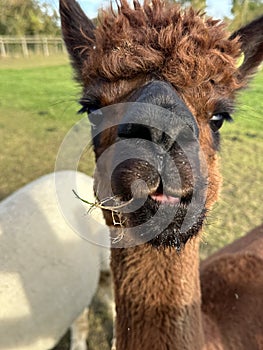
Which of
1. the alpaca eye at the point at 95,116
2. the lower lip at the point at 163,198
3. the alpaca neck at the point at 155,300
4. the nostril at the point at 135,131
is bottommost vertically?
the alpaca neck at the point at 155,300

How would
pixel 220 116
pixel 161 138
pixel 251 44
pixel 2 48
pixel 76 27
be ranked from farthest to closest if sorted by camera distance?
1. pixel 2 48
2. pixel 76 27
3. pixel 251 44
4. pixel 220 116
5. pixel 161 138

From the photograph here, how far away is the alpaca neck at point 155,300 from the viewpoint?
1.59 meters

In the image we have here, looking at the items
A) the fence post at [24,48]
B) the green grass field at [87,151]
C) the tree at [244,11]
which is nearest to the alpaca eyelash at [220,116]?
the green grass field at [87,151]

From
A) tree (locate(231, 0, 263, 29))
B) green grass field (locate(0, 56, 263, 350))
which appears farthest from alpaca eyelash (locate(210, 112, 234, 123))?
tree (locate(231, 0, 263, 29))

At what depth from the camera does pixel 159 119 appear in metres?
1.20

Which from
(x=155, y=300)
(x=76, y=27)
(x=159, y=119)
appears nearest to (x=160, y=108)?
(x=159, y=119)

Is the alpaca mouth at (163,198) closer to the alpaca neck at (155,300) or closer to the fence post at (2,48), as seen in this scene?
the alpaca neck at (155,300)

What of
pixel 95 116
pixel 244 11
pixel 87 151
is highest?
pixel 244 11

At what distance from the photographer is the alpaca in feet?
8.46

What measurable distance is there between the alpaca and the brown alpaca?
115 centimetres

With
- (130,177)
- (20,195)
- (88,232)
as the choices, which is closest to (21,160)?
(20,195)

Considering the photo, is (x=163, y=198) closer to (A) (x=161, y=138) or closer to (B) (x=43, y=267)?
(A) (x=161, y=138)

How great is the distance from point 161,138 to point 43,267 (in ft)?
6.50

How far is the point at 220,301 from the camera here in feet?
7.16
